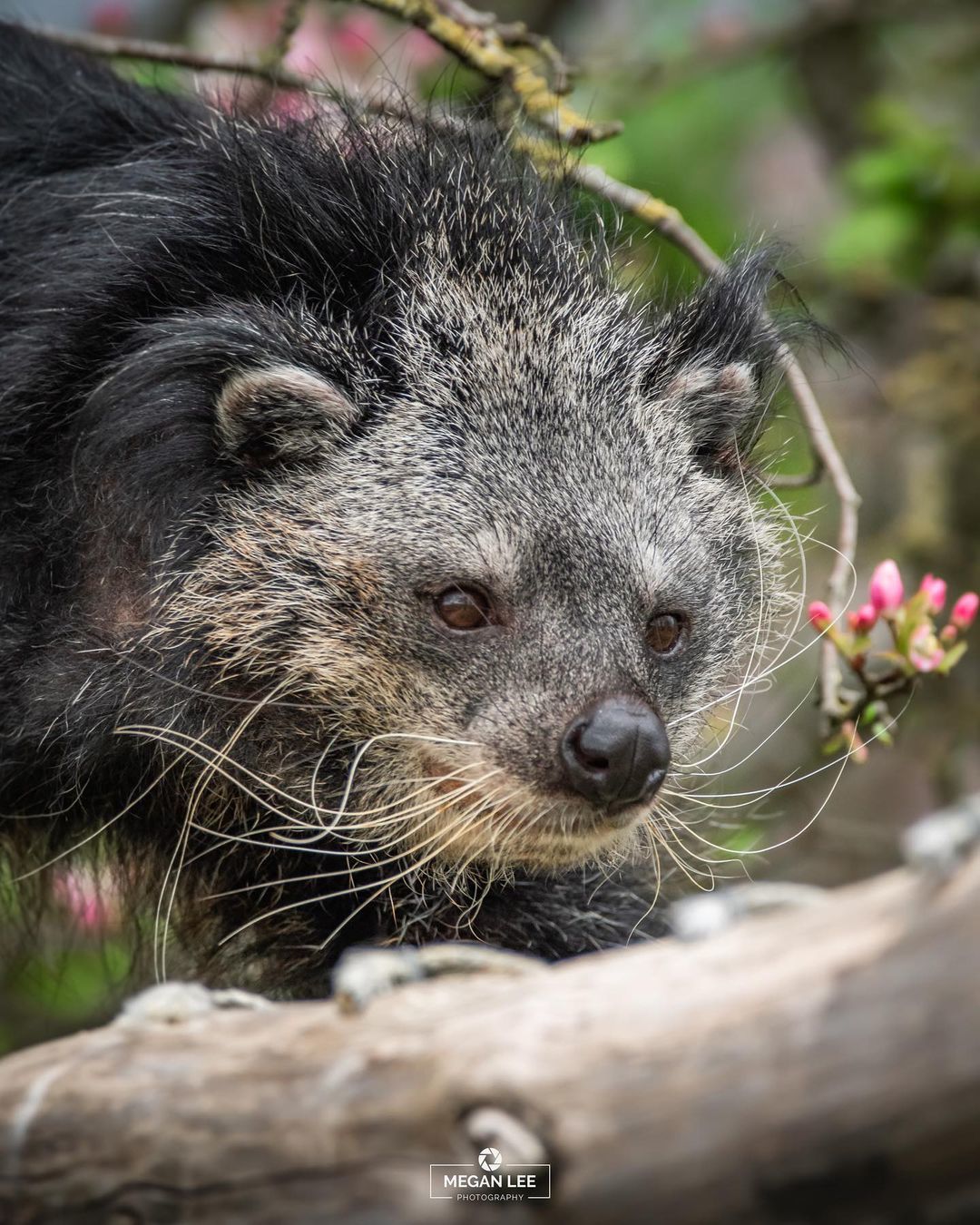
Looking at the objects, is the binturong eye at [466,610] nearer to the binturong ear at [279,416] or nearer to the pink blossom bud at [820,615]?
the binturong ear at [279,416]

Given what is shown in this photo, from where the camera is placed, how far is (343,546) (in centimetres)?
326

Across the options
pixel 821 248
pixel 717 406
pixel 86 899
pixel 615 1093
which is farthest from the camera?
pixel 821 248

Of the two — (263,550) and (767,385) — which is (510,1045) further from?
(767,385)

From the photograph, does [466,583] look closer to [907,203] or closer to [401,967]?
[401,967]

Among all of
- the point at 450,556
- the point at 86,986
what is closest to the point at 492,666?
the point at 450,556

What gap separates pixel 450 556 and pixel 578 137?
137 centimetres

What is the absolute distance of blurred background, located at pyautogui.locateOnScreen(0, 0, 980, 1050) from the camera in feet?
17.4

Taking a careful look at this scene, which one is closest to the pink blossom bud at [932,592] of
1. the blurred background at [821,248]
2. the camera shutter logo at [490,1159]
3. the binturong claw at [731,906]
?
the blurred background at [821,248]

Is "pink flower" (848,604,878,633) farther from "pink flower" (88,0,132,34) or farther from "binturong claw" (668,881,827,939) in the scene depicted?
"pink flower" (88,0,132,34)

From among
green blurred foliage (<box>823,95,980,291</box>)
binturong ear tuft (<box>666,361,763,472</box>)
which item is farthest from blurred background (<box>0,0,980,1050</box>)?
binturong ear tuft (<box>666,361,763,472</box>)

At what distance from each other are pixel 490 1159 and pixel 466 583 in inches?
60.9

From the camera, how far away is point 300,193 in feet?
11.2

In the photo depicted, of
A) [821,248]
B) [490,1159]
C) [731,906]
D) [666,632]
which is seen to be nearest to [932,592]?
[666,632]

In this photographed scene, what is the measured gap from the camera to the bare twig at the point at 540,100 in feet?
12.7
